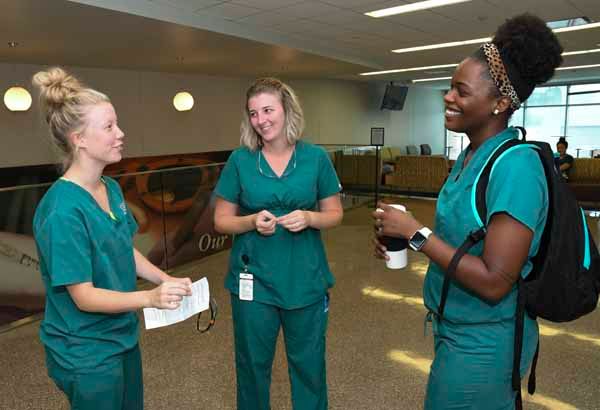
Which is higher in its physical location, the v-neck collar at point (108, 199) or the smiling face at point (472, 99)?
the smiling face at point (472, 99)

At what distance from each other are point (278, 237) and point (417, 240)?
0.80 m

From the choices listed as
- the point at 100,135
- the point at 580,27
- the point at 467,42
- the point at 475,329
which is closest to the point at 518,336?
the point at 475,329

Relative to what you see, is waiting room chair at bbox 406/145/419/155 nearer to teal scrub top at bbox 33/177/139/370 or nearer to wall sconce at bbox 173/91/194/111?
wall sconce at bbox 173/91/194/111

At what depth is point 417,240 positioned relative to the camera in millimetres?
1195

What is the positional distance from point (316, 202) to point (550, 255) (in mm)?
1077

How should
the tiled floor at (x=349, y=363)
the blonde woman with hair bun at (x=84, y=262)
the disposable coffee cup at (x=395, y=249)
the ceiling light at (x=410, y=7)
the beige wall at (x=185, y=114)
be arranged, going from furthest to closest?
the beige wall at (x=185, y=114)
the ceiling light at (x=410, y=7)
the tiled floor at (x=349, y=363)
the disposable coffee cup at (x=395, y=249)
the blonde woman with hair bun at (x=84, y=262)

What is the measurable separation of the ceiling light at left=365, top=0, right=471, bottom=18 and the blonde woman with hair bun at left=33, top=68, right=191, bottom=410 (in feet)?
14.8

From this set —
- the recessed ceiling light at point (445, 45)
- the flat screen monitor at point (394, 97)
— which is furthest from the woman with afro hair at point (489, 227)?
the flat screen monitor at point (394, 97)

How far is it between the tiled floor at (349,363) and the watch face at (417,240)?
1.63 m

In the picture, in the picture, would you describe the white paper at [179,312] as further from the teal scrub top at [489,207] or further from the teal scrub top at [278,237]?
the teal scrub top at [489,207]

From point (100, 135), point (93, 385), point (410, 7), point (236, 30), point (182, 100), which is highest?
point (410, 7)

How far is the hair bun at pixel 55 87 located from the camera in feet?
4.40

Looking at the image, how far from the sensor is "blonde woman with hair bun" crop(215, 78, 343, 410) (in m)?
1.89

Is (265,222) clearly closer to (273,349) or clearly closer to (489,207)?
(273,349)
